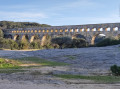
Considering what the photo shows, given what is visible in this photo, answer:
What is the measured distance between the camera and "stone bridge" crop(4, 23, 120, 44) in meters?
40.9

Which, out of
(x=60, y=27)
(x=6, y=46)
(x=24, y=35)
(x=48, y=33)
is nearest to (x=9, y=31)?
(x=24, y=35)

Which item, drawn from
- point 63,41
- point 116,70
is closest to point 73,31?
point 63,41

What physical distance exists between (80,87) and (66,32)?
41767 millimetres

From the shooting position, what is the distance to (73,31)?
1848 inches

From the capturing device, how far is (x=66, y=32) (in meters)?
48.1

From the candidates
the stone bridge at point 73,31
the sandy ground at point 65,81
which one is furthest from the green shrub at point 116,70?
the stone bridge at point 73,31

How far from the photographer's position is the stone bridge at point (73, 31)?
4088cm

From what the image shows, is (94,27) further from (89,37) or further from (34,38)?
(34,38)

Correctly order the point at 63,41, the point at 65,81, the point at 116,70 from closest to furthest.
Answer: the point at 65,81 < the point at 116,70 < the point at 63,41

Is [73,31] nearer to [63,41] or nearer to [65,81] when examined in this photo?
[63,41]

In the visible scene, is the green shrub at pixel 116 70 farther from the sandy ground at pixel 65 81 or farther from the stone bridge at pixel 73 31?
the stone bridge at pixel 73 31

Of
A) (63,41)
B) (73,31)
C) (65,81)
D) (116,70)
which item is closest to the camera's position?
(65,81)

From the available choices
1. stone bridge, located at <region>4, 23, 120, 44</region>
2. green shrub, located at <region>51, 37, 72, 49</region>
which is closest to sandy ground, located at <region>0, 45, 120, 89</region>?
green shrub, located at <region>51, 37, 72, 49</region>

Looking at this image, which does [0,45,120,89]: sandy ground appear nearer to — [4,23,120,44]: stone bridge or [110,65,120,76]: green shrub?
[110,65,120,76]: green shrub
